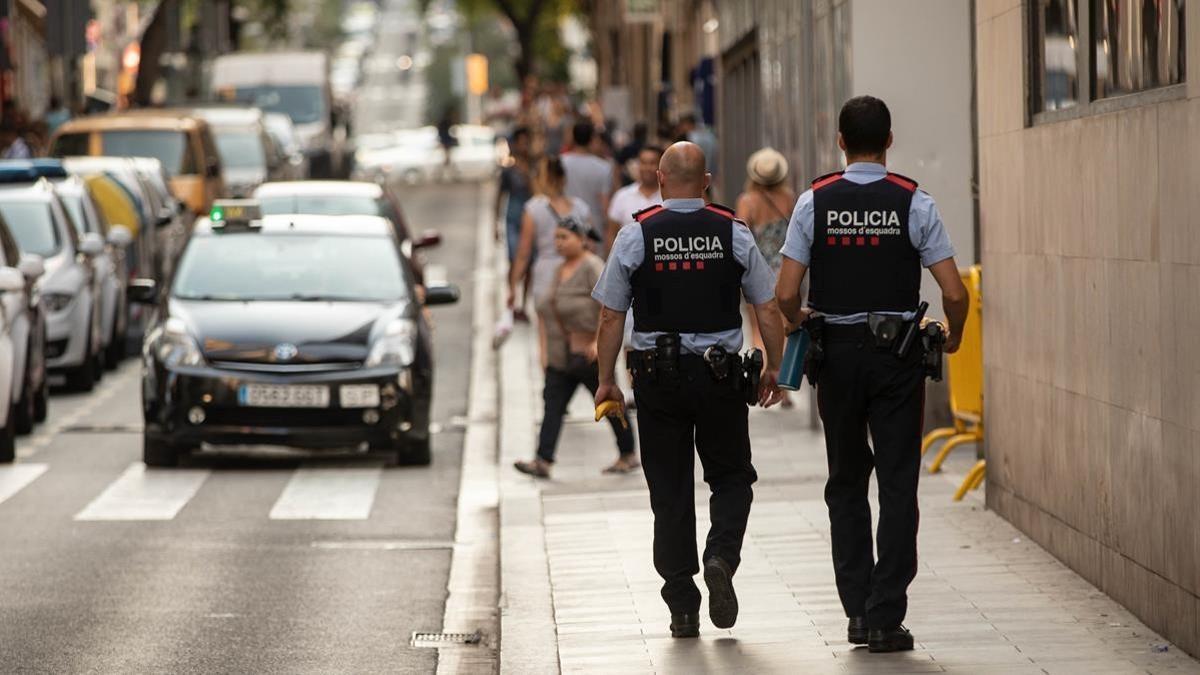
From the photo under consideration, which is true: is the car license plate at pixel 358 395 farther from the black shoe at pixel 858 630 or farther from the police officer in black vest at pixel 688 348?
the black shoe at pixel 858 630

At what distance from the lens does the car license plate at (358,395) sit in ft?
49.5

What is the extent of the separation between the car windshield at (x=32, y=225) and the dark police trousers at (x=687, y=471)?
41.3 feet

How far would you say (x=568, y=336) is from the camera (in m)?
14.2

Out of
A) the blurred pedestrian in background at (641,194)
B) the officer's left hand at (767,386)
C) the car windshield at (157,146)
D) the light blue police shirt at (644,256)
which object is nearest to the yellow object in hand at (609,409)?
the light blue police shirt at (644,256)

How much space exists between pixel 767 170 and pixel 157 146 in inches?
646

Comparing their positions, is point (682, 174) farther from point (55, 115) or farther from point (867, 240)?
point (55, 115)

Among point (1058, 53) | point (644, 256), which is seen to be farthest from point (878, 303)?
point (1058, 53)

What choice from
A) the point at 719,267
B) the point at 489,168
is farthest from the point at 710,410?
the point at 489,168

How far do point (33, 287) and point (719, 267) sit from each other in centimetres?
936

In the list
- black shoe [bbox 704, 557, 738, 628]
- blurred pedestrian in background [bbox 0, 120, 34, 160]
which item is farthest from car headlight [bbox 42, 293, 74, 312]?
black shoe [bbox 704, 557, 738, 628]

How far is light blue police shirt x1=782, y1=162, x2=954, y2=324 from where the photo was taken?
26.3 ft

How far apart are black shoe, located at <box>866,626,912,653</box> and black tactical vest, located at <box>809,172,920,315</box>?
1.03 meters

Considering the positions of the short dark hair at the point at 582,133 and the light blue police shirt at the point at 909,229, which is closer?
the light blue police shirt at the point at 909,229

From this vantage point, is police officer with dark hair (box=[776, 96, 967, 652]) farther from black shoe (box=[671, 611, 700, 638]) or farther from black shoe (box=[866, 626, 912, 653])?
black shoe (box=[671, 611, 700, 638])
